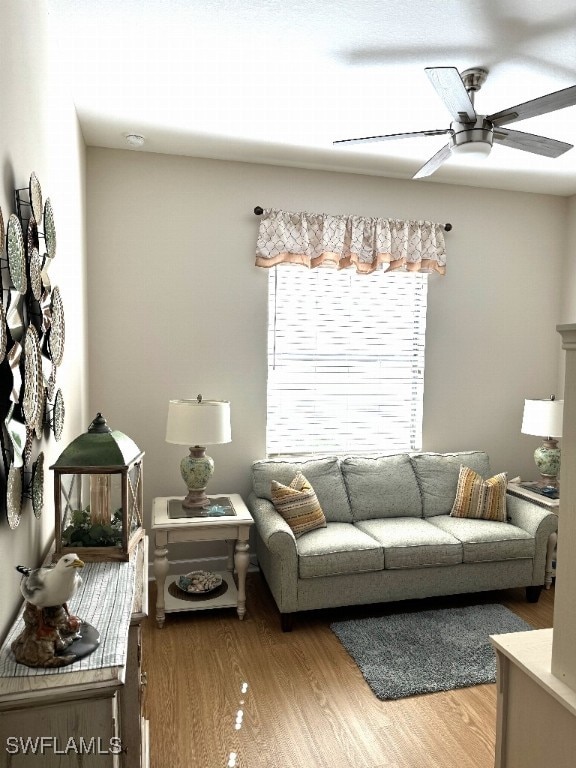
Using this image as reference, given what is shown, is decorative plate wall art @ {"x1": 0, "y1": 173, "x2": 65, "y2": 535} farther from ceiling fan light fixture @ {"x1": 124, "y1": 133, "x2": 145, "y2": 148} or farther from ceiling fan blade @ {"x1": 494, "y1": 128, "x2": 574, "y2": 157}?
ceiling fan blade @ {"x1": 494, "y1": 128, "x2": 574, "y2": 157}

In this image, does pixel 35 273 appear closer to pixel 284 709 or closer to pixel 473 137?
pixel 473 137

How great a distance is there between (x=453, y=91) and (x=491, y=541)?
8.48ft

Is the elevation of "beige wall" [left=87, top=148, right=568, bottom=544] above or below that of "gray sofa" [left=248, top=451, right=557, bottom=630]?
above

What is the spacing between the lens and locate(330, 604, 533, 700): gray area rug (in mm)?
2648

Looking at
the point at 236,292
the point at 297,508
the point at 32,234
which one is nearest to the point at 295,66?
the point at 32,234

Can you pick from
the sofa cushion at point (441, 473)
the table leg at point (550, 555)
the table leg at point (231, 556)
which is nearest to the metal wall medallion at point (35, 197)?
the table leg at point (231, 556)

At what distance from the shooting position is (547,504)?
366 cm

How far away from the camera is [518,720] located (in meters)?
1.44

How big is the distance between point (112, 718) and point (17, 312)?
1118 millimetres

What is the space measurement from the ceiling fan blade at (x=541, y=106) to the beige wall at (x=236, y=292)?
1.83m

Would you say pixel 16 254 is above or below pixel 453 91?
below

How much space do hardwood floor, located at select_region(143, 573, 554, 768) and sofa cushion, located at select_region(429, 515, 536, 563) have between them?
45 centimetres

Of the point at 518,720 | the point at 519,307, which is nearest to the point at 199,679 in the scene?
the point at 518,720

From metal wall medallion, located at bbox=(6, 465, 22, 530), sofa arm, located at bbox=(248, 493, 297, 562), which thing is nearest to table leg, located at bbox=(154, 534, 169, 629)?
sofa arm, located at bbox=(248, 493, 297, 562)
